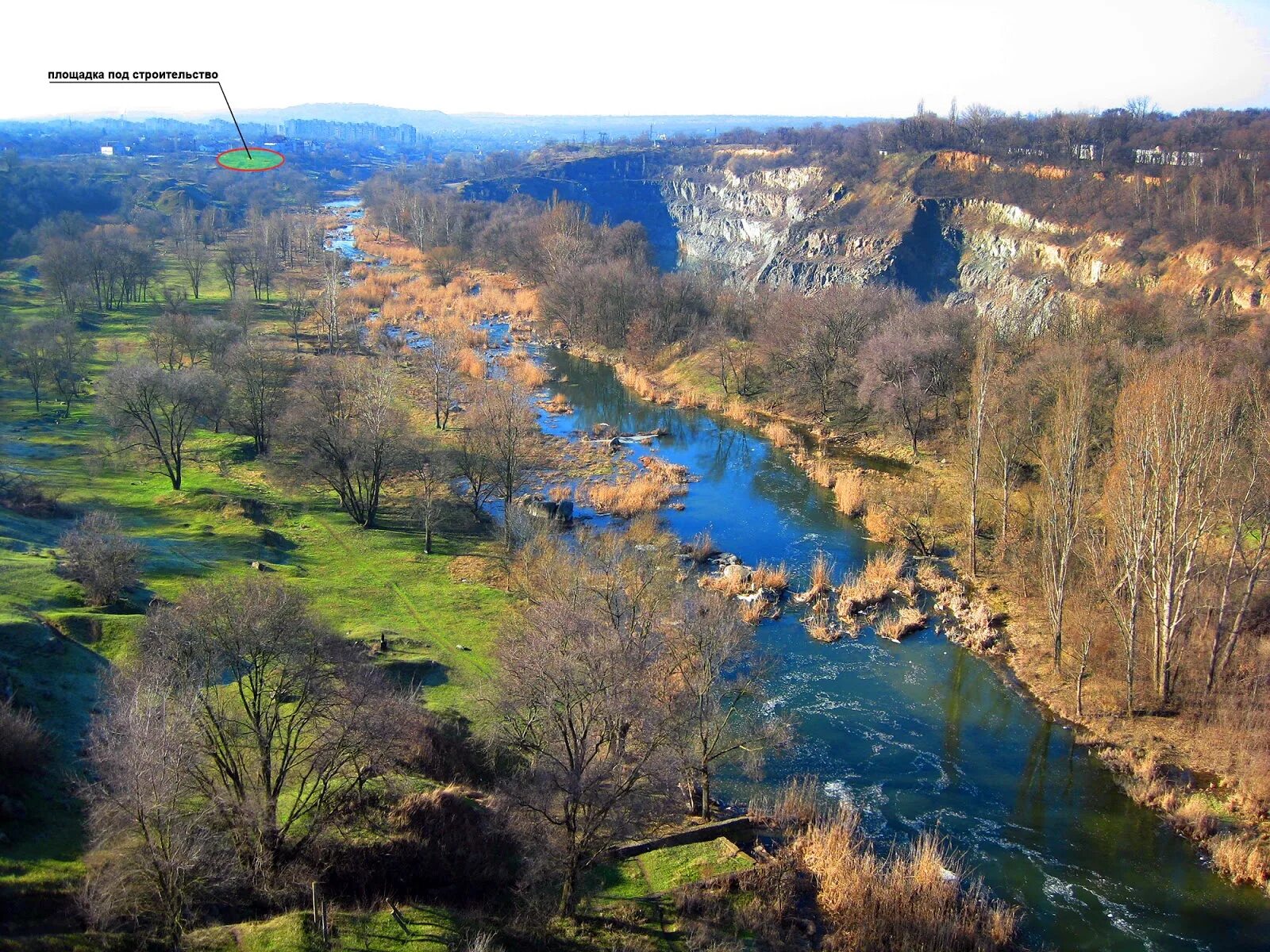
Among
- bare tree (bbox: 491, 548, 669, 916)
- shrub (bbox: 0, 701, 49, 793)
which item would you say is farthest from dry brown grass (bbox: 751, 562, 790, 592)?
shrub (bbox: 0, 701, 49, 793)

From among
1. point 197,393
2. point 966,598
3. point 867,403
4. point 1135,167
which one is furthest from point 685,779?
point 1135,167

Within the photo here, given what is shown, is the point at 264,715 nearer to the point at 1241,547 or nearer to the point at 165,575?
the point at 165,575

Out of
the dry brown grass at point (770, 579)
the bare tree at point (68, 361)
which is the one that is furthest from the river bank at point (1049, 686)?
the bare tree at point (68, 361)

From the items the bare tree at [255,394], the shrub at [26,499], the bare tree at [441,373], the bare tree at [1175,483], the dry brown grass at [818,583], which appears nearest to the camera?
the bare tree at [1175,483]

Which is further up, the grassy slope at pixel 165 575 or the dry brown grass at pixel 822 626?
the grassy slope at pixel 165 575

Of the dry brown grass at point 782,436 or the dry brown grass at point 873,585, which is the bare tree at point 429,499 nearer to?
the dry brown grass at point 873,585

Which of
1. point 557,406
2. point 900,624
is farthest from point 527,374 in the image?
point 900,624

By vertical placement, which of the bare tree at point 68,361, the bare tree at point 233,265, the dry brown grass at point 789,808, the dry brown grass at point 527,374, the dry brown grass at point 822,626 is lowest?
the dry brown grass at point 789,808
